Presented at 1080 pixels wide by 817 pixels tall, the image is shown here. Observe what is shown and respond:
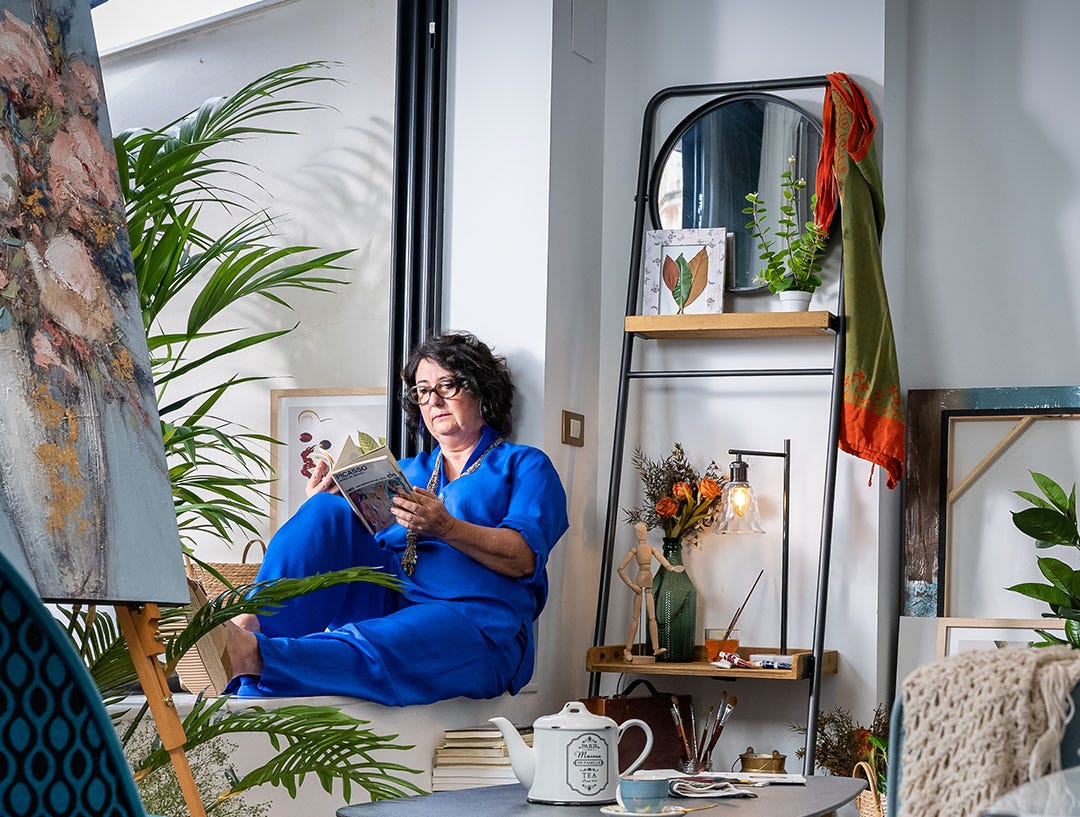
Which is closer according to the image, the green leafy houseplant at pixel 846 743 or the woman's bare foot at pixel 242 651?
the woman's bare foot at pixel 242 651

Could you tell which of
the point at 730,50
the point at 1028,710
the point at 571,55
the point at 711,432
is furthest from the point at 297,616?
the point at 1028,710

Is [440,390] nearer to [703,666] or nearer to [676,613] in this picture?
[676,613]

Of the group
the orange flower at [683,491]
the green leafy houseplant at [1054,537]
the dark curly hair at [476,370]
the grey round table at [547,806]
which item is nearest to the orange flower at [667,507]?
the orange flower at [683,491]

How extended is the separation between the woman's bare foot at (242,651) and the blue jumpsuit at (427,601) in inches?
4.7

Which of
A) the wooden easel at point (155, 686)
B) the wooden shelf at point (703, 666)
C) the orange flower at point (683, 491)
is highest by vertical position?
the orange flower at point (683, 491)

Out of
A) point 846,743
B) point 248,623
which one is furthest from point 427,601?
point 846,743

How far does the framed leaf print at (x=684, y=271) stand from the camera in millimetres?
3656

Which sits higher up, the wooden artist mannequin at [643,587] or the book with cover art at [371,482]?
the book with cover art at [371,482]

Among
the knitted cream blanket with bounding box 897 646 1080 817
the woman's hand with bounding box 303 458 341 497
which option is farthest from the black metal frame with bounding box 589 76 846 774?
the knitted cream blanket with bounding box 897 646 1080 817

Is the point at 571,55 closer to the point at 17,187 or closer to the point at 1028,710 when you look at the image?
the point at 17,187

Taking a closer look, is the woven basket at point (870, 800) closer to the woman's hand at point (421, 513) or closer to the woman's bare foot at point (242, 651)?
the woman's hand at point (421, 513)

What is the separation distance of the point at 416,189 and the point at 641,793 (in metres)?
2.29

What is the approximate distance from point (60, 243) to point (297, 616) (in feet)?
5.27

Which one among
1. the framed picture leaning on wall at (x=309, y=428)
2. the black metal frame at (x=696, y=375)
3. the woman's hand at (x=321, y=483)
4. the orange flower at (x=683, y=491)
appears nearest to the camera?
the woman's hand at (x=321, y=483)
